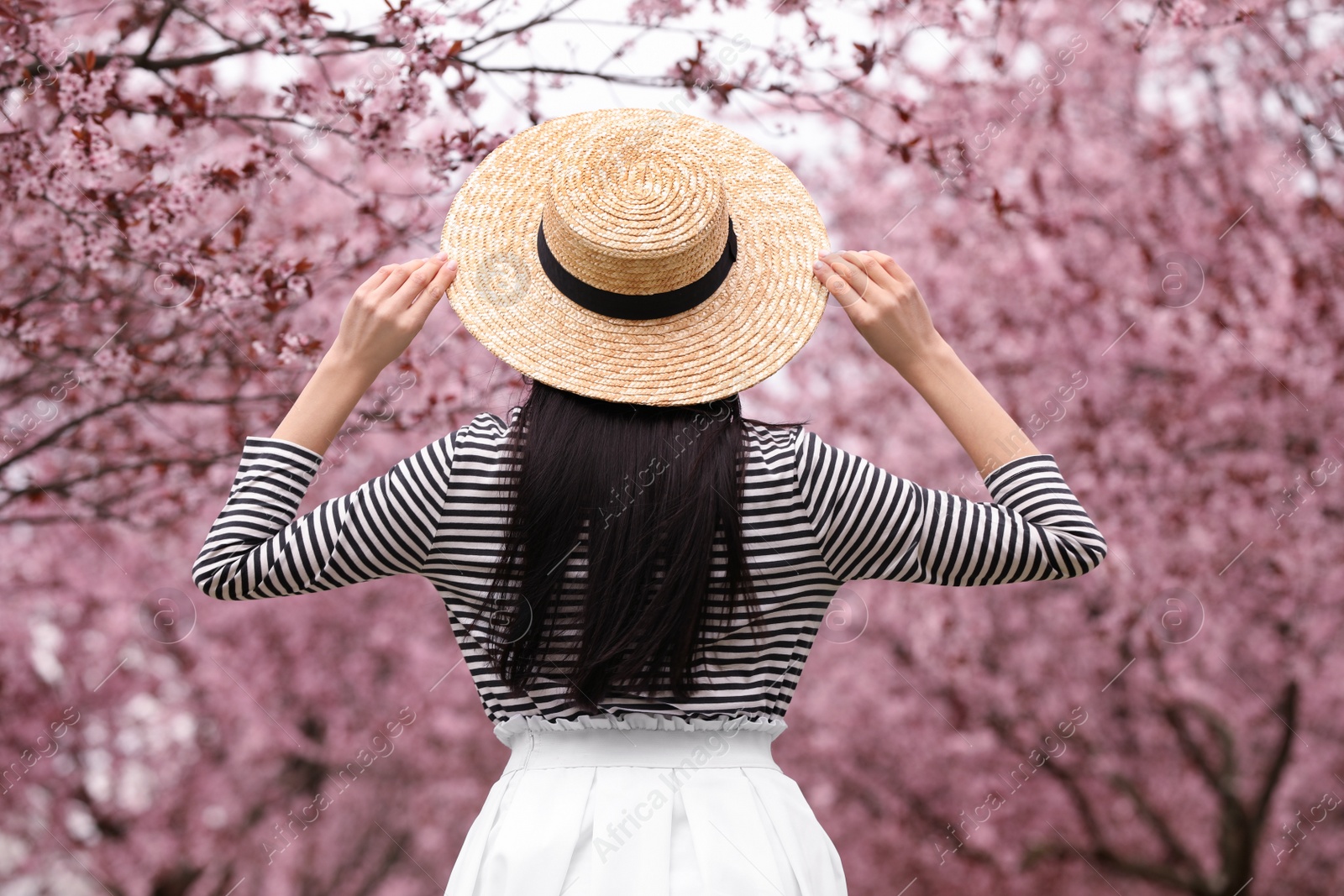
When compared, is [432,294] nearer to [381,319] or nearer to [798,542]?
[381,319]

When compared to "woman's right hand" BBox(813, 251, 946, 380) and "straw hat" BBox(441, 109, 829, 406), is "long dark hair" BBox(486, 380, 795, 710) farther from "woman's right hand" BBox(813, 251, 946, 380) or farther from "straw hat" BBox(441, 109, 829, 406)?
"woman's right hand" BBox(813, 251, 946, 380)

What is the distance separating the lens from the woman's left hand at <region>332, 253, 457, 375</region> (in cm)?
164

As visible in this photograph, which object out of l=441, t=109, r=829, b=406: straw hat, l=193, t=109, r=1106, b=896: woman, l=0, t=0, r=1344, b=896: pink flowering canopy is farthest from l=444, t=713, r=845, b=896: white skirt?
l=0, t=0, r=1344, b=896: pink flowering canopy

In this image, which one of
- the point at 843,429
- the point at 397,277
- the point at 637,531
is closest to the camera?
the point at 637,531

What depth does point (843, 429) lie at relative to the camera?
29.0ft

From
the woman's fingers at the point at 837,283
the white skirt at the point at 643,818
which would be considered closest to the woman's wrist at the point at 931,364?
the woman's fingers at the point at 837,283

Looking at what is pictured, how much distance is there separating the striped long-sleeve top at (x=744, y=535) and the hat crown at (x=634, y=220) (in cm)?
26

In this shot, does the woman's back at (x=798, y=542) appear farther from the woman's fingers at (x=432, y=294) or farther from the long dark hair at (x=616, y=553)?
the woman's fingers at (x=432, y=294)

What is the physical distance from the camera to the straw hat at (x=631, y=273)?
166 centimetres

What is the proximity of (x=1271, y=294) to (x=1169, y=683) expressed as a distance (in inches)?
106

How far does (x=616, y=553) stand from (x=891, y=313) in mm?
533

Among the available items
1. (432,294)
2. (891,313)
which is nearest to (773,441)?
(891,313)

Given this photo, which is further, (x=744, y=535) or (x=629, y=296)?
(x=629, y=296)

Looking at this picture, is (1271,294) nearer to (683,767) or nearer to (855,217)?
(855,217)
